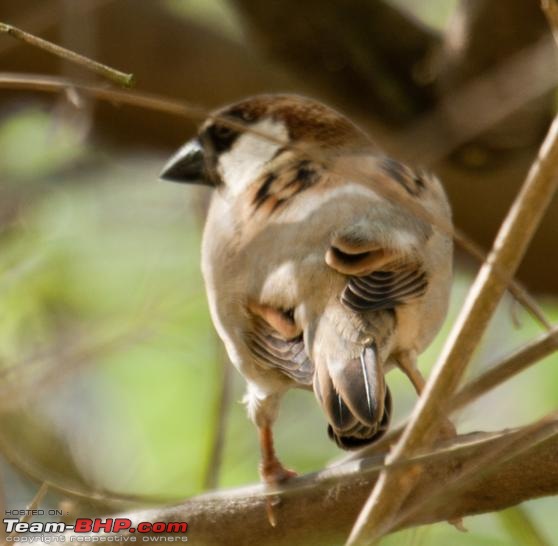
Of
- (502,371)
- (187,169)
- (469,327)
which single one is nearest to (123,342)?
(187,169)

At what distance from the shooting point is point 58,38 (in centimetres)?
606

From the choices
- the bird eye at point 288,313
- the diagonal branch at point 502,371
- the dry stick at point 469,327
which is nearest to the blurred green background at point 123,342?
the bird eye at point 288,313

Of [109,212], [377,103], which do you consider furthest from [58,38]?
[377,103]

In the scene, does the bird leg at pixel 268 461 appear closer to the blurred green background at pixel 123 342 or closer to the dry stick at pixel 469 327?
the blurred green background at pixel 123 342

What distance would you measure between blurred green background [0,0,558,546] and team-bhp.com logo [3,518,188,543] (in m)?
0.44

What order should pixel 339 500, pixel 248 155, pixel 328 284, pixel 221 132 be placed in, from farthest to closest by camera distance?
1. pixel 221 132
2. pixel 248 155
3. pixel 328 284
4. pixel 339 500

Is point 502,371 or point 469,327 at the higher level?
point 469,327

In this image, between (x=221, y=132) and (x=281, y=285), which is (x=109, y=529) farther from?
(x=221, y=132)

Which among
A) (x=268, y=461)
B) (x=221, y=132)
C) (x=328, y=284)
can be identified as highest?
(x=221, y=132)

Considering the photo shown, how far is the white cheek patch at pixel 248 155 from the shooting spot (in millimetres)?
4086

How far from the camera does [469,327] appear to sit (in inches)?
85.4

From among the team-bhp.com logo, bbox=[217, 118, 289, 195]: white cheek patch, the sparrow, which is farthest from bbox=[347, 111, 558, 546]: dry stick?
bbox=[217, 118, 289, 195]: white cheek patch

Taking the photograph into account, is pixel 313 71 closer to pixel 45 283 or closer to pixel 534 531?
pixel 45 283

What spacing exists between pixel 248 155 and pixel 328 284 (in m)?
1.08
